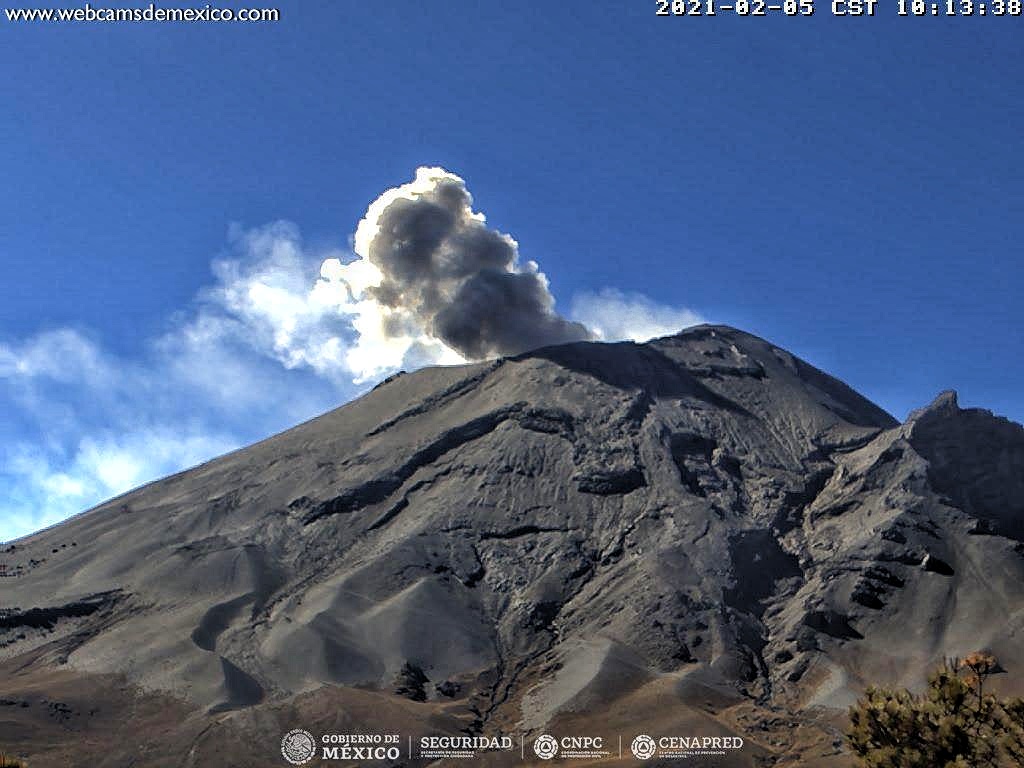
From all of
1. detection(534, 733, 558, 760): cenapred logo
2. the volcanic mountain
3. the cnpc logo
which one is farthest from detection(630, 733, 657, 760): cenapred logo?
detection(534, 733, 558, 760): cenapred logo

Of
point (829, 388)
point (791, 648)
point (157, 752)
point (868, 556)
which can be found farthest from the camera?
point (829, 388)

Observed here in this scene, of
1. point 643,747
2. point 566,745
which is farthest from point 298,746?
point 643,747

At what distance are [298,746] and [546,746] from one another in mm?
17104

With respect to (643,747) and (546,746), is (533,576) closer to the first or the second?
(546,746)

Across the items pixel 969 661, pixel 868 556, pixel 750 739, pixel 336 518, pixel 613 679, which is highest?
pixel 336 518

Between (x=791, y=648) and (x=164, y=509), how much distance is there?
227 feet

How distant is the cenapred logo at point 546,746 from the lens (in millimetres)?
82625

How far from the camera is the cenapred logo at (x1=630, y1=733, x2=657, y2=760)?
80125 millimetres

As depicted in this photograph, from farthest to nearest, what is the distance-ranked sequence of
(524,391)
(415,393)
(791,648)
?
(415,393) < (524,391) < (791,648)

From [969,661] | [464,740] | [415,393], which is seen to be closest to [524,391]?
[415,393]

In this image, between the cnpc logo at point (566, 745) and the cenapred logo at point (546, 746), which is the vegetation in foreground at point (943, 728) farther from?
the cenapred logo at point (546, 746)

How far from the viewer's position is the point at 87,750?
8169 centimetres

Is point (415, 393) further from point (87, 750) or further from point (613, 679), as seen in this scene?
point (87, 750)

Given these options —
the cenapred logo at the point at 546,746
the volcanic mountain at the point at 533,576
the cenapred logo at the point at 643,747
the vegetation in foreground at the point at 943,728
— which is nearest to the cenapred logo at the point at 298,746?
the volcanic mountain at the point at 533,576
